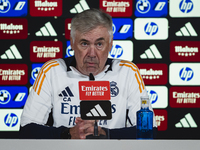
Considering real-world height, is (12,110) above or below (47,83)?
below

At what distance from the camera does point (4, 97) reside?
271 cm

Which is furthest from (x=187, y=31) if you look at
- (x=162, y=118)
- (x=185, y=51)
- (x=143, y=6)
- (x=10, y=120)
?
(x=10, y=120)

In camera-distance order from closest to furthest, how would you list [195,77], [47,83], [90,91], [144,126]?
[90,91] → [144,126] → [47,83] → [195,77]

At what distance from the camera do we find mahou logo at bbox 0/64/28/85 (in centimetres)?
271

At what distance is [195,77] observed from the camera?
268cm

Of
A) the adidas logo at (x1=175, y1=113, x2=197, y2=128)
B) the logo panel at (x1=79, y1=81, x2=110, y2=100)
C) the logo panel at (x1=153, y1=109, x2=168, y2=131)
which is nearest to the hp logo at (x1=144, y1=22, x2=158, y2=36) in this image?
the logo panel at (x1=153, y1=109, x2=168, y2=131)

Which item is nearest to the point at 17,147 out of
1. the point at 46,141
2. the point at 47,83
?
the point at 46,141

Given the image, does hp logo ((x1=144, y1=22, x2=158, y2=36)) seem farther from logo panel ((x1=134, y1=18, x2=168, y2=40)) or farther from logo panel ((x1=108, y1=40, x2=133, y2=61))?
logo panel ((x1=108, y1=40, x2=133, y2=61))

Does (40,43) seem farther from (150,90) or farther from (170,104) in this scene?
(170,104)

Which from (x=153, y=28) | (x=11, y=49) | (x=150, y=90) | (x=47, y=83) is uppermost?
(x=153, y=28)

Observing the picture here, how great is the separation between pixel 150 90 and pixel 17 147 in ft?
7.14

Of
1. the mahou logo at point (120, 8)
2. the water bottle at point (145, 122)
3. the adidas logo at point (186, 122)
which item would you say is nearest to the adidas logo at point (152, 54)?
the mahou logo at point (120, 8)

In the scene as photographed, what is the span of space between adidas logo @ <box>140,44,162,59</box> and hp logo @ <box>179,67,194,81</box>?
248 millimetres

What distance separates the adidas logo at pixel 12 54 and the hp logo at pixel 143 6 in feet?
3.90
